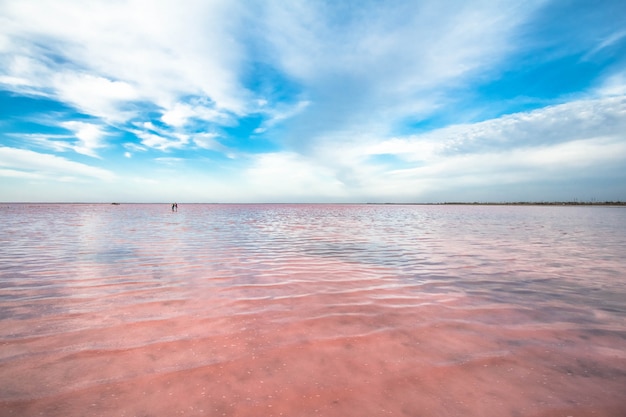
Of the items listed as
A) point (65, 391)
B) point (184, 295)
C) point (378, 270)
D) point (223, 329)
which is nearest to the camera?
point (65, 391)

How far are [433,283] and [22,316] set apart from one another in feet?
27.3

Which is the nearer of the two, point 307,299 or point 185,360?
point 185,360

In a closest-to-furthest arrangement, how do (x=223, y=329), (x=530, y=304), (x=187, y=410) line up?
(x=187, y=410), (x=223, y=329), (x=530, y=304)

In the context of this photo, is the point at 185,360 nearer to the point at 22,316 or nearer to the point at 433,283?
the point at 22,316

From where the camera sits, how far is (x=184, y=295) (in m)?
6.50

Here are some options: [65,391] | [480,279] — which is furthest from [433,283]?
[65,391]

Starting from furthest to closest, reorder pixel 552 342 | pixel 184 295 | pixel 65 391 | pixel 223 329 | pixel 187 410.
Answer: pixel 184 295 → pixel 223 329 → pixel 552 342 → pixel 65 391 → pixel 187 410

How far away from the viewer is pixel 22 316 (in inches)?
203

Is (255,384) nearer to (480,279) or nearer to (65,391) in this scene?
(65,391)

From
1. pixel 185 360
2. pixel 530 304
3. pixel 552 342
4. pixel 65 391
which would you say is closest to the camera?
pixel 65 391

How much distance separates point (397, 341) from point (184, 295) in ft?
14.8

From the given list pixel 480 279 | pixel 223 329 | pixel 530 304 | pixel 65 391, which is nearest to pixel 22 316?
pixel 65 391

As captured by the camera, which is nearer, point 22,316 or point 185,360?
point 185,360

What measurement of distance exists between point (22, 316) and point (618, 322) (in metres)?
10.1
